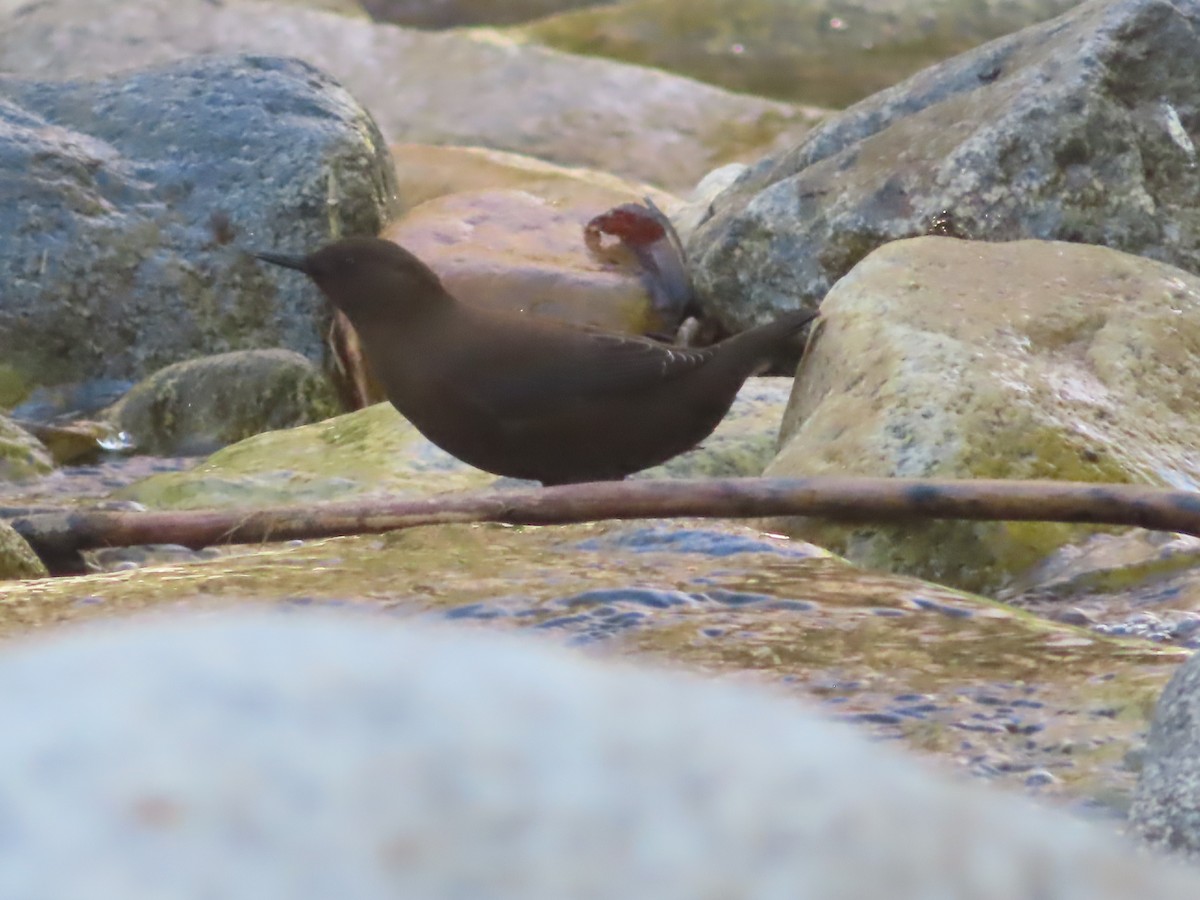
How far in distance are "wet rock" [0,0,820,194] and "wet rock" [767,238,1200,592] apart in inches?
340

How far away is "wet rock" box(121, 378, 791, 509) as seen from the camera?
16.0ft

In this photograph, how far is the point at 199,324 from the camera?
25.2 ft

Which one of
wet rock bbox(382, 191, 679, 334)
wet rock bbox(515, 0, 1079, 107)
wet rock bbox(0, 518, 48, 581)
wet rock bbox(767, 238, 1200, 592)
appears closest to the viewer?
wet rock bbox(0, 518, 48, 581)

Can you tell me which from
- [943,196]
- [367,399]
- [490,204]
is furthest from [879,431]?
[490,204]

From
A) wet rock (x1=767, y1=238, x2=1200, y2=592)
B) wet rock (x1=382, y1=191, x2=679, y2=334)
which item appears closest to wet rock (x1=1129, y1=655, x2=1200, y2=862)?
wet rock (x1=767, y1=238, x2=1200, y2=592)

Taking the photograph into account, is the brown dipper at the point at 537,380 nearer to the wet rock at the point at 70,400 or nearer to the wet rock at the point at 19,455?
the wet rock at the point at 19,455

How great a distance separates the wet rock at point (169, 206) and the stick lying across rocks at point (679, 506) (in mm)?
4380

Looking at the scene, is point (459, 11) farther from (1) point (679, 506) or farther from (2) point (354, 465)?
(1) point (679, 506)

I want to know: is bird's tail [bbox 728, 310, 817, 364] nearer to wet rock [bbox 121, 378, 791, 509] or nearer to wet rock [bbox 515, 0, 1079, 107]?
wet rock [bbox 121, 378, 791, 509]

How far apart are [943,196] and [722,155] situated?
744cm

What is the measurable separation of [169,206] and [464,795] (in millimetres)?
7590

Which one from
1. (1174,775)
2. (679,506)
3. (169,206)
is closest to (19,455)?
(169,206)

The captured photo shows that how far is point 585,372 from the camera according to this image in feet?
14.9

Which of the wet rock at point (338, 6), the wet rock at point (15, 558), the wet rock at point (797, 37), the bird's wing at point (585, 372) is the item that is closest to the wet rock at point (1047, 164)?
the bird's wing at point (585, 372)
